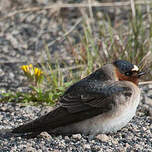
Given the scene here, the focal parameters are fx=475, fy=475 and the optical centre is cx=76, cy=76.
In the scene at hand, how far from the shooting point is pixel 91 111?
4.59m

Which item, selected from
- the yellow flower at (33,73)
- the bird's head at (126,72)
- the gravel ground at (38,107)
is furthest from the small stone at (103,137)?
the yellow flower at (33,73)

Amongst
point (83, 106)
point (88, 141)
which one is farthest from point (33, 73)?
point (88, 141)

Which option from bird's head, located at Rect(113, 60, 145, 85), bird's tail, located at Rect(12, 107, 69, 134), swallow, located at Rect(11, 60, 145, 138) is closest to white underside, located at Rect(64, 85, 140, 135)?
swallow, located at Rect(11, 60, 145, 138)

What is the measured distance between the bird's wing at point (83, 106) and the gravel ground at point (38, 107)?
0.14 m

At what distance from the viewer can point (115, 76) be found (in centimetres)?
481

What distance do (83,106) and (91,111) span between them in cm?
10

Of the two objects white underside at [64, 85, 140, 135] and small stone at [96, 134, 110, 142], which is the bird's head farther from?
small stone at [96, 134, 110, 142]

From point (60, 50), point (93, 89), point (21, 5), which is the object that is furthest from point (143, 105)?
point (21, 5)

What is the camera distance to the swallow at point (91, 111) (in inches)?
177

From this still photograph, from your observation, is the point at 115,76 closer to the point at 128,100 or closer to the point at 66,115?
the point at 128,100

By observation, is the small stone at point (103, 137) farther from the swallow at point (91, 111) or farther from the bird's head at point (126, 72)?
the bird's head at point (126, 72)

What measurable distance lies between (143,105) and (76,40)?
9.03ft

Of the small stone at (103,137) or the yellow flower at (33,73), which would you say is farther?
the yellow flower at (33,73)

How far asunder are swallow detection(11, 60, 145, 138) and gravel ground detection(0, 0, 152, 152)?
0.10 metres
